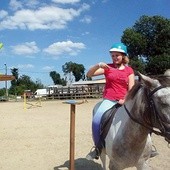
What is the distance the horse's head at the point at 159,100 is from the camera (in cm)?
343

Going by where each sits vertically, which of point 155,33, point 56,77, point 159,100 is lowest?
point 159,100

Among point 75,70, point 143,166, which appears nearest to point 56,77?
point 75,70

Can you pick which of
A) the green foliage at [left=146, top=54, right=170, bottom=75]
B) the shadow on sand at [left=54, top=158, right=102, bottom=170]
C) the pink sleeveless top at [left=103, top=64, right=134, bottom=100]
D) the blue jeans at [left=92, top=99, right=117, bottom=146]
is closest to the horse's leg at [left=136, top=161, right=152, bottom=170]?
the blue jeans at [left=92, top=99, right=117, bottom=146]

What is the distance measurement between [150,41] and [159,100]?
171 ft

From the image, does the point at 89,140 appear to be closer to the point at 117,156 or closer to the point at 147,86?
the point at 117,156

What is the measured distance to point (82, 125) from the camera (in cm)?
1380

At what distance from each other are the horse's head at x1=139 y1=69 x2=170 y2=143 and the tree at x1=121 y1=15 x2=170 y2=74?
1890 inches

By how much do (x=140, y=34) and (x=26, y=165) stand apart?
49.2 metres

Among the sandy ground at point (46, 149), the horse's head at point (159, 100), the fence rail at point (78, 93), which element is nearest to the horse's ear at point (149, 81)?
the horse's head at point (159, 100)

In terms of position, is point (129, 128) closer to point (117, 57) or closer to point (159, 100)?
point (159, 100)

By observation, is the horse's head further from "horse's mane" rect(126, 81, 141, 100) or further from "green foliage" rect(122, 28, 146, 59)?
"green foliage" rect(122, 28, 146, 59)

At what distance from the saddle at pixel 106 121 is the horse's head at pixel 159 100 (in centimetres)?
121

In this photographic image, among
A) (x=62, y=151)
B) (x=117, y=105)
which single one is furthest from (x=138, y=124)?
(x=62, y=151)

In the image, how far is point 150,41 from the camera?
54281mm
